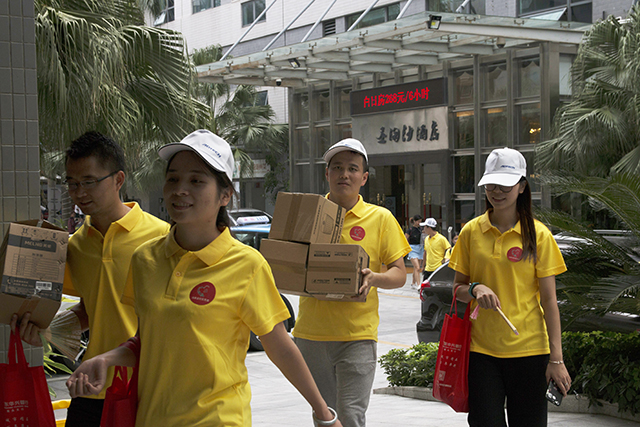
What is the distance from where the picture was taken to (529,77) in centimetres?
2055

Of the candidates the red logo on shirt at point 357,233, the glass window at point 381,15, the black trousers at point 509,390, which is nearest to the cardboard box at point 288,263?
the red logo on shirt at point 357,233

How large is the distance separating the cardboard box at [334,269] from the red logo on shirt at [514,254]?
31.4 inches

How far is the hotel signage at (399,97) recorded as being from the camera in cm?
2230

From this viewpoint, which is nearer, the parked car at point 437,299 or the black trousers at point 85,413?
the black trousers at point 85,413

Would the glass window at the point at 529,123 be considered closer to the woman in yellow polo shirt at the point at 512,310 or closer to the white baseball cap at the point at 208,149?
Result: the woman in yellow polo shirt at the point at 512,310

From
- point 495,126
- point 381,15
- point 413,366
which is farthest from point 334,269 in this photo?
point 381,15

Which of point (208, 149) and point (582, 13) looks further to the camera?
point (582, 13)

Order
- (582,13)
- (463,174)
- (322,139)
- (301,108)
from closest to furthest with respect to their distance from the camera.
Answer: (582,13) < (463,174) < (322,139) < (301,108)

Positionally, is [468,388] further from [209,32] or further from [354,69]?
[209,32]

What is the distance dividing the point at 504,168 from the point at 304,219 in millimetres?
1143

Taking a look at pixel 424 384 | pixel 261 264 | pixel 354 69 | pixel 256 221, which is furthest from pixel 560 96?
pixel 261 264

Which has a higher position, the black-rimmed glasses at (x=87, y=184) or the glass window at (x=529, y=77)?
the glass window at (x=529, y=77)

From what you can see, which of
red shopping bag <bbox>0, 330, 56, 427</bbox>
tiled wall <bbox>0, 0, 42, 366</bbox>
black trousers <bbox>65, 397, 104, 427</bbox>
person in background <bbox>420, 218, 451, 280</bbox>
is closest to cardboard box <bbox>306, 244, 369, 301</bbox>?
black trousers <bbox>65, 397, 104, 427</bbox>

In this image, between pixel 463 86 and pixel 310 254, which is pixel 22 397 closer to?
pixel 310 254
